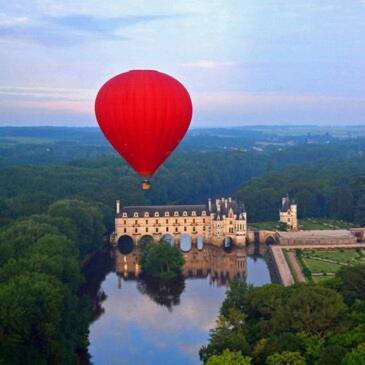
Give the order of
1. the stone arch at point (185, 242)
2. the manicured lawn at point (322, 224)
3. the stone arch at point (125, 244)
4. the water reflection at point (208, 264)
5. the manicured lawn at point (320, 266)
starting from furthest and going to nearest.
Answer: the manicured lawn at point (322, 224) < the stone arch at point (185, 242) < the stone arch at point (125, 244) < the water reflection at point (208, 264) < the manicured lawn at point (320, 266)

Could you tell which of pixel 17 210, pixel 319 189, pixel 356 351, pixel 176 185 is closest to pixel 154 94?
pixel 356 351

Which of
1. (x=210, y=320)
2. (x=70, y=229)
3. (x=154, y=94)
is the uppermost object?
(x=154, y=94)

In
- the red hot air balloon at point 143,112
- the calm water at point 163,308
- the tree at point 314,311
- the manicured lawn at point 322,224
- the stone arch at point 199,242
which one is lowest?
the calm water at point 163,308

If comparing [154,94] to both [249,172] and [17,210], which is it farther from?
[249,172]

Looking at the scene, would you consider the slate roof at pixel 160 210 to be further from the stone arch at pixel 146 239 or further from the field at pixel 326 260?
the field at pixel 326 260

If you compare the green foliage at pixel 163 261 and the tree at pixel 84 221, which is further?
the tree at pixel 84 221

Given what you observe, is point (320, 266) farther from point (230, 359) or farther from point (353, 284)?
point (230, 359)

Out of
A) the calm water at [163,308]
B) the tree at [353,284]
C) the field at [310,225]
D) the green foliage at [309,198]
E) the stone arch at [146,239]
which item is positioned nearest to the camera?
the tree at [353,284]

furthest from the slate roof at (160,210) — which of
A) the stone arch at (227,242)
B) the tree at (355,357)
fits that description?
the tree at (355,357)
